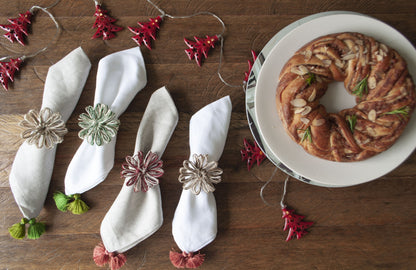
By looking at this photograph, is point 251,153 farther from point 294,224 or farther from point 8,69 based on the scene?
point 8,69

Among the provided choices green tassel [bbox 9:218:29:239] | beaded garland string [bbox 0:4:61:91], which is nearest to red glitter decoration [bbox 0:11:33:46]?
beaded garland string [bbox 0:4:61:91]

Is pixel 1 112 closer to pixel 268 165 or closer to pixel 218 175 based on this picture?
pixel 218 175

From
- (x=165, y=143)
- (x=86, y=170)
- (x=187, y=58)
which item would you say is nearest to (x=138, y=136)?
(x=165, y=143)

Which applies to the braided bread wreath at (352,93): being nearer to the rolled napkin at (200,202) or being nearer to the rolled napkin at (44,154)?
the rolled napkin at (200,202)

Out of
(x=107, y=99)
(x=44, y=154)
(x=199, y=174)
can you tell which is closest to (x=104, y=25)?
(x=107, y=99)

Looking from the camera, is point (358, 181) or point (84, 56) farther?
point (84, 56)

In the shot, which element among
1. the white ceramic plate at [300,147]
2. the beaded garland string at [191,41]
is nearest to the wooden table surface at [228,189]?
the beaded garland string at [191,41]
